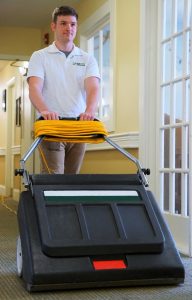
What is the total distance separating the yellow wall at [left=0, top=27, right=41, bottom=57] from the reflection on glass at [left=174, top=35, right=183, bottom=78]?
2.94 meters

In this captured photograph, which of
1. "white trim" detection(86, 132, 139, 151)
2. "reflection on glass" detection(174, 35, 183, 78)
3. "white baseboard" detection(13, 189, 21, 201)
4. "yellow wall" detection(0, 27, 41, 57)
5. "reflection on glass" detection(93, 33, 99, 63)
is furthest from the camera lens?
"white baseboard" detection(13, 189, 21, 201)

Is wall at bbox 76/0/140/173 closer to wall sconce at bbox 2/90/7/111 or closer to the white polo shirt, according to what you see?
the white polo shirt

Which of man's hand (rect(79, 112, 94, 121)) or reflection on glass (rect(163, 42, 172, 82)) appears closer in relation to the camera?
man's hand (rect(79, 112, 94, 121))

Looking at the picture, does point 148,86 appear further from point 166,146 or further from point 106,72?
point 106,72

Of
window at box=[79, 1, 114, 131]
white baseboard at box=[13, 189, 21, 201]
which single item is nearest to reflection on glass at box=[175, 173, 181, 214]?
window at box=[79, 1, 114, 131]

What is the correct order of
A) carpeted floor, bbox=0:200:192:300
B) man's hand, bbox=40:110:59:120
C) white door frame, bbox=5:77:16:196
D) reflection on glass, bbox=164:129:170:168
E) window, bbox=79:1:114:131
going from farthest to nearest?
1. white door frame, bbox=5:77:16:196
2. window, bbox=79:1:114:131
3. reflection on glass, bbox=164:129:170:168
4. man's hand, bbox=40:110:59:120
5. carpeted floor, bbox=0:200:192:300

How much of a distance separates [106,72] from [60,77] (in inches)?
78.0

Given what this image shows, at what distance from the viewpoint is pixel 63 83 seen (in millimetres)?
2279

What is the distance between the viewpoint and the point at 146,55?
10.8 ft

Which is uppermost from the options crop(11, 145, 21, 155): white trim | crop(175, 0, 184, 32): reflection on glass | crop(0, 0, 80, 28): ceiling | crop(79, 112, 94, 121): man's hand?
crop(0, 0, 80, 28): ceiling

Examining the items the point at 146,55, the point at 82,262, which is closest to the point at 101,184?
the point at 82,262

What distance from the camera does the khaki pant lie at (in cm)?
223

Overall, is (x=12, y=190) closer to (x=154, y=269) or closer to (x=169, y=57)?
(x=169, y=57)

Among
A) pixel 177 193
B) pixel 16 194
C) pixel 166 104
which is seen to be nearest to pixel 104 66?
pixel 166 104
